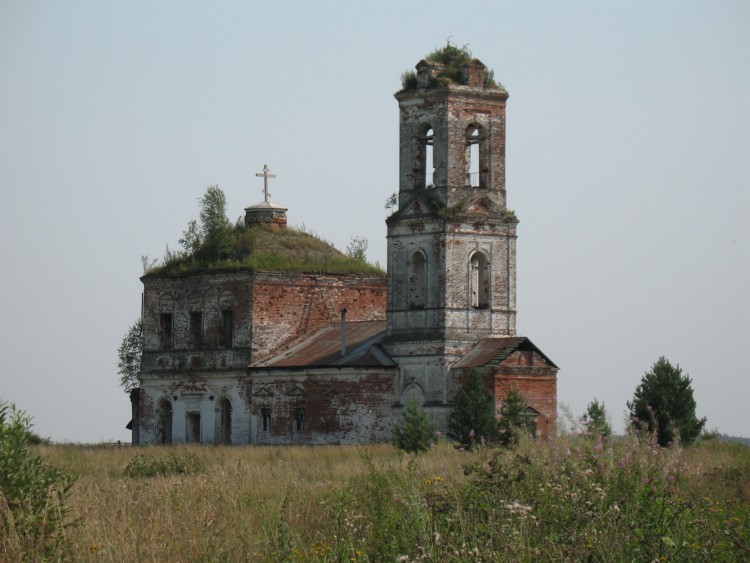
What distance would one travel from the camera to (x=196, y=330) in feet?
131

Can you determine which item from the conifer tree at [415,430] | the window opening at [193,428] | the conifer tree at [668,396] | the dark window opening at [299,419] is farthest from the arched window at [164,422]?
the conifer tree at [668,396]

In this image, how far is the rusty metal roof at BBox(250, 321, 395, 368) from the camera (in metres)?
33.8

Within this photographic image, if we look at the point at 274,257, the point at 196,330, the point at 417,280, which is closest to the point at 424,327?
the point at 417,280

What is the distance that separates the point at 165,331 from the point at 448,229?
11.3 metres

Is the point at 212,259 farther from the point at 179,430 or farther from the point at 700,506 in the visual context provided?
the point at 700,506

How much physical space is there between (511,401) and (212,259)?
13160 mm

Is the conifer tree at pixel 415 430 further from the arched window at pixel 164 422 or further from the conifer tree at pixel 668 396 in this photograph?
the arched window at pixel 164 422

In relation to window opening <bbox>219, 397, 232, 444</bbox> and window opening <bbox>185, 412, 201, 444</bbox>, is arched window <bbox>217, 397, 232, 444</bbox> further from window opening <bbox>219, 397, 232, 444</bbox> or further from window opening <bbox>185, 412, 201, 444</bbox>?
window opening <bbox>185, 412, 201, 444</bbox>

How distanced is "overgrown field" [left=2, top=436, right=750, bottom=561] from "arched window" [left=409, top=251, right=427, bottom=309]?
1736 cm

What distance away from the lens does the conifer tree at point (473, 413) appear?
30.1 meters

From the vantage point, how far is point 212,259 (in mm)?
40062

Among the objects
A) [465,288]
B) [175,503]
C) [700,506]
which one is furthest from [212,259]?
[700,506]

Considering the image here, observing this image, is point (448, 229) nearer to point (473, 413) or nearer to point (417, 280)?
point (417, 280)

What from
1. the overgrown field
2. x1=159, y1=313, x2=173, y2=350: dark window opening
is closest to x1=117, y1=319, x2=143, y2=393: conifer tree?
x1=159, y1=313, x2=173, y2=350: dark window opening
